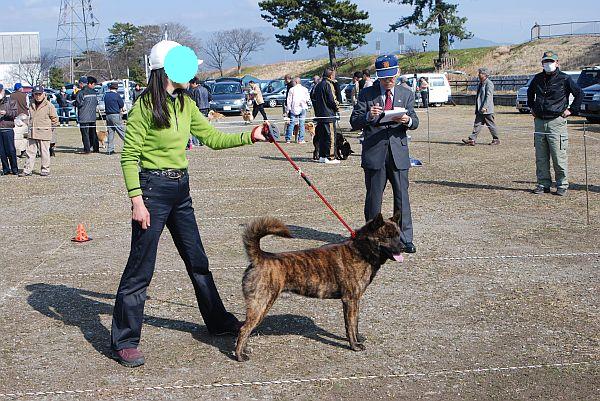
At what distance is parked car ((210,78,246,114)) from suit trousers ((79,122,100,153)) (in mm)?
15441

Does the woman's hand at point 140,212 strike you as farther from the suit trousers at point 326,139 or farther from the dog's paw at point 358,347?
the suit trousers at point 326,139

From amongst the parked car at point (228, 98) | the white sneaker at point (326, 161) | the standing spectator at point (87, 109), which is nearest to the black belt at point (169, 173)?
the white sneaker at point (326, 161)

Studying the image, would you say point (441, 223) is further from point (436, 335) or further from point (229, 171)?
point (229, 171)

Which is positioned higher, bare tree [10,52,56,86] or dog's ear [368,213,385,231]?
bare tree [10,52,56,86]

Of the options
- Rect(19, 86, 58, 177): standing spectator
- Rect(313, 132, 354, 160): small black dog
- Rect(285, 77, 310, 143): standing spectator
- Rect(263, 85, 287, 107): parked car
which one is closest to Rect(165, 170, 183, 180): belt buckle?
Rect(19, 86, 58, 177): standing spectator

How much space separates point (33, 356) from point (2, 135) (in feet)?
38.0

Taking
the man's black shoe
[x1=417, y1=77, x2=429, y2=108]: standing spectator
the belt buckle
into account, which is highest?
[x1=417, y1=77, x2=429, y2=108]: standing spectator

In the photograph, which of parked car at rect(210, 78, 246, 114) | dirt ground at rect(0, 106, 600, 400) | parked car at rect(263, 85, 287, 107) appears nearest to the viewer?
dirt ground at rect(0, 106, 600, 400)

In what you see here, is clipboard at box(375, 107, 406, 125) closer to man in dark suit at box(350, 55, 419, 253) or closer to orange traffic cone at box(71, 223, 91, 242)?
man in dark suit at box(350, 55, 419, 253)

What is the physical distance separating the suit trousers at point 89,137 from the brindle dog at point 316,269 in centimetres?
1689

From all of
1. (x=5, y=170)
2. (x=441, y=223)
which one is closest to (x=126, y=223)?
(x=441, y=223)

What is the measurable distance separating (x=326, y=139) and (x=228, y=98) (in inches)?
860

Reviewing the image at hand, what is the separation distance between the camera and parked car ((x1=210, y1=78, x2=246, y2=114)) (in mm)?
37875

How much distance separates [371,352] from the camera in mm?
5430
